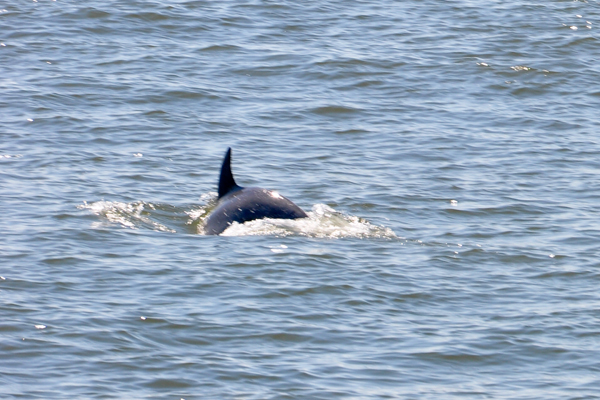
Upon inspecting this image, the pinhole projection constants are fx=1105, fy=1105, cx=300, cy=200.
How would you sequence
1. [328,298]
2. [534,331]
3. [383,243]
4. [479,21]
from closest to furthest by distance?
[534,331], [328,298], [383,243], [479,21]

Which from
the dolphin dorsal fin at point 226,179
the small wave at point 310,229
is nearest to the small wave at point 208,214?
the small wave at point 310,229

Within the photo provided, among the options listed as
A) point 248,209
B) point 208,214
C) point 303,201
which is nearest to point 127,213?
point 208,214

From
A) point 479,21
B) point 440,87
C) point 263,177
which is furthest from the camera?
point 479,21

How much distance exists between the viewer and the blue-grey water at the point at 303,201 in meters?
9.20

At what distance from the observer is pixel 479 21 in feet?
81.2

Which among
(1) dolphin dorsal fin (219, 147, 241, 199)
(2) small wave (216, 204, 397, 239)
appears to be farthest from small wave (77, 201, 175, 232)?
(2) small wave (216, 204, 397, 239)

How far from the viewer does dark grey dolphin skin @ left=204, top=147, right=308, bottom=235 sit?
1284 cm

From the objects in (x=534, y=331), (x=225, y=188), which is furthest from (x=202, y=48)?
(x=534, y=331)

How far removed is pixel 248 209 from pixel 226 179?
0.53 metres

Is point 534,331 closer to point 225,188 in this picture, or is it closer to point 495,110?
point 225,188

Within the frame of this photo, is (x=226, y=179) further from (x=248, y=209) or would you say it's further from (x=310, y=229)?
(x=310, y=229)

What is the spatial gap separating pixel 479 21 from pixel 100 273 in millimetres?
15636

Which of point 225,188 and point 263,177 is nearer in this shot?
point 225,188

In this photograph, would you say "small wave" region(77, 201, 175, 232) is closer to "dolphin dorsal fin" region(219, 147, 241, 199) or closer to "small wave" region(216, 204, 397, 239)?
"dolphin dorsal fin" region(219, 147, 241, 199)
